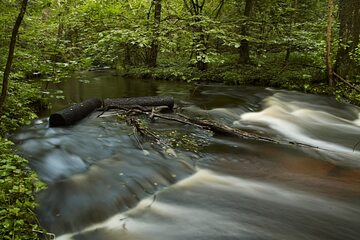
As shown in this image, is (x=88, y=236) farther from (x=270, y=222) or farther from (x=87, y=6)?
(x=87, y=6)

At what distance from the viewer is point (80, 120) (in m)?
7.54

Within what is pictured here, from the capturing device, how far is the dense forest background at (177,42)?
22.7 feet

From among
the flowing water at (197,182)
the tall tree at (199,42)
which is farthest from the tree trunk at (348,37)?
the tall tree at (199,42)

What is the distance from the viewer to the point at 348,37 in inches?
456

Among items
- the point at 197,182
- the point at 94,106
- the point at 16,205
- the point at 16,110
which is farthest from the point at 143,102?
the point at 16,205

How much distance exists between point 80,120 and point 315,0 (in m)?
13.9

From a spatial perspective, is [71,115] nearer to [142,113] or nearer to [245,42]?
[142,113]

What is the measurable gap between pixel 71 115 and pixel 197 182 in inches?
130

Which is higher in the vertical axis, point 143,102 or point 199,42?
point 199,42

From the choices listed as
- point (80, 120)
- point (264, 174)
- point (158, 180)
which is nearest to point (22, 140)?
point (80, 120)

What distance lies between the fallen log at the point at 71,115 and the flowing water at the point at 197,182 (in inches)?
7.8

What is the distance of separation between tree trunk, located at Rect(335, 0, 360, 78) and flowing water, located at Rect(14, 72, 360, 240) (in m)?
3.83

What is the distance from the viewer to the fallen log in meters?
6.92

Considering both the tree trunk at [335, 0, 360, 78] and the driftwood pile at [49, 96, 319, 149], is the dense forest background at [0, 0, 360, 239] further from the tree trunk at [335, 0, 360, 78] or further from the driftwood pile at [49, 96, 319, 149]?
the driftwood pile at [49, 96, 319, 149]
